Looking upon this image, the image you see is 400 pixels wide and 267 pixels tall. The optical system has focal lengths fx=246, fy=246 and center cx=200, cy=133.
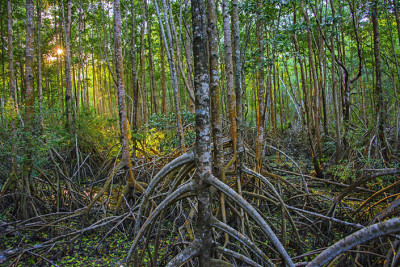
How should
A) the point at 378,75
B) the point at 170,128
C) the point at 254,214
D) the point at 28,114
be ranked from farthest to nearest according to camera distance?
1. the point at 170,128
2. the point at 378,75
3. the point at 28,114
4. the point at 254,214

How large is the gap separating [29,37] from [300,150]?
918cm

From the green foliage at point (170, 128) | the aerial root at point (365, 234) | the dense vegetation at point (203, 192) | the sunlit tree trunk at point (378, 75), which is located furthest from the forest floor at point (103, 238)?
the green foliage at point (170, 128)

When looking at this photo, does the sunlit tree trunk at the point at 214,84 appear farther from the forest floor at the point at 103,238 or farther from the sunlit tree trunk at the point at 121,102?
the sunlit tree trunk at the point at 121,102

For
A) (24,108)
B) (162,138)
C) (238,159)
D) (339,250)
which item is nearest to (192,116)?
(162,138)

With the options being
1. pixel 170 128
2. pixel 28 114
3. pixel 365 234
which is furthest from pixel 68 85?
pixel 365 234

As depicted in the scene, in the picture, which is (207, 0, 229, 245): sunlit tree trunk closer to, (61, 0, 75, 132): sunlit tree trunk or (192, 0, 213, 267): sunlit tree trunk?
(192, 0, 213, 267): sunlit tree trunk

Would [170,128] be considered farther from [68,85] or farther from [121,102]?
[68,85]

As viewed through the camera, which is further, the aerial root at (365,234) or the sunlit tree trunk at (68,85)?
the sunlit tree trunk at (68,85)

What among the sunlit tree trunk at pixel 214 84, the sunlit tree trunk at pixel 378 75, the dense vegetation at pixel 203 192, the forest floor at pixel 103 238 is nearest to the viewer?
the dense vegetation at pixel 203 192

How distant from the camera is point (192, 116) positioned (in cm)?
601

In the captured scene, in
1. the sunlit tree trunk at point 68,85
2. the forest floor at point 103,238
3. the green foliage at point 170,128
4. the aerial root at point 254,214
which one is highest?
the sunlit tree trunk at point 68,85

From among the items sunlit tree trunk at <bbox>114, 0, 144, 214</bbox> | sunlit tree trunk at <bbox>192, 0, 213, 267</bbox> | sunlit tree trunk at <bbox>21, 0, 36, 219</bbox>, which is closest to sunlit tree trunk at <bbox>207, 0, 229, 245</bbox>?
sunlit tree trunk at <bbox>192, 0, 213, 267</bbox>

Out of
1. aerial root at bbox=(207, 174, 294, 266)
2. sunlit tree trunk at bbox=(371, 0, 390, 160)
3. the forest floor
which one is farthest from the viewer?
sunlit tree trunk at bbox=(371, 0, 390, 160)

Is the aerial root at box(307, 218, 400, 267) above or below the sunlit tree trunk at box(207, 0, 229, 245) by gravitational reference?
below
